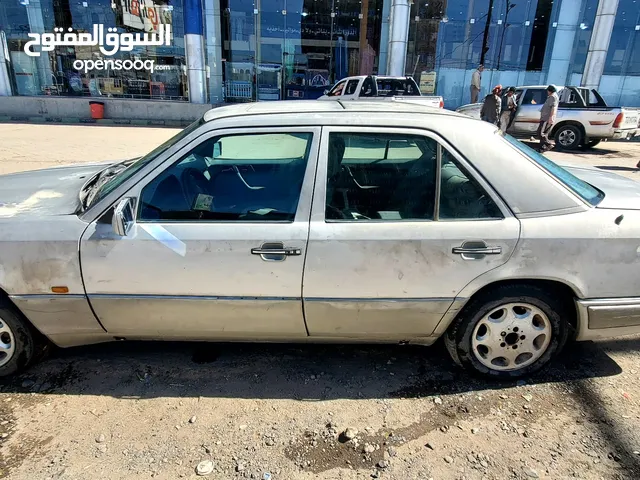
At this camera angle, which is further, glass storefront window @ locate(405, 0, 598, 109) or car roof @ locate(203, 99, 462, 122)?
glass storefront window @ locate(405, 0, 598, 109)

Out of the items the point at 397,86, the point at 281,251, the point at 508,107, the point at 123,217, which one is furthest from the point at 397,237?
the point at 397,86

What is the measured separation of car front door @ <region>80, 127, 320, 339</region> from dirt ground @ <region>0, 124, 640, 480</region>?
0.38 metres

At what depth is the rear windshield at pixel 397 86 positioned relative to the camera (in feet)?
45.2

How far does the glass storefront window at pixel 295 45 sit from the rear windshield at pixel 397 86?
5189 millimetres

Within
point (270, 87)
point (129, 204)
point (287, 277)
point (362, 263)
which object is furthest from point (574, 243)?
point (270, 87)

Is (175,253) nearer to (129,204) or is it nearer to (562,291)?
(129,204)

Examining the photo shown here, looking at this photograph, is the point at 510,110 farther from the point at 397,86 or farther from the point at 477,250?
the point at 477,250

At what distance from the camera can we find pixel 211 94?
18625 mm

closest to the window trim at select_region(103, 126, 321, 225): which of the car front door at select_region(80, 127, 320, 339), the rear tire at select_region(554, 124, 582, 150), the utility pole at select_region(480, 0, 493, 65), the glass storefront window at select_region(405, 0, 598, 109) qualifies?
the car front door at select_region(80, 127, 320, 339)

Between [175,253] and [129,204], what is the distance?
0.38 meters

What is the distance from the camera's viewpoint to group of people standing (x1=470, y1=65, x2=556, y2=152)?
37.1 feet

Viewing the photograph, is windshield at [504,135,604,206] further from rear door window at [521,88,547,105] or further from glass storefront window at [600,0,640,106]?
glass storefront window at [600,0,640,106]

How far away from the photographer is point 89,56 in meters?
18.1

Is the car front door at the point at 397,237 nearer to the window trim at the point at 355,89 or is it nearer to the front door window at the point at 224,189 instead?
the front door window at the point at 224,189
